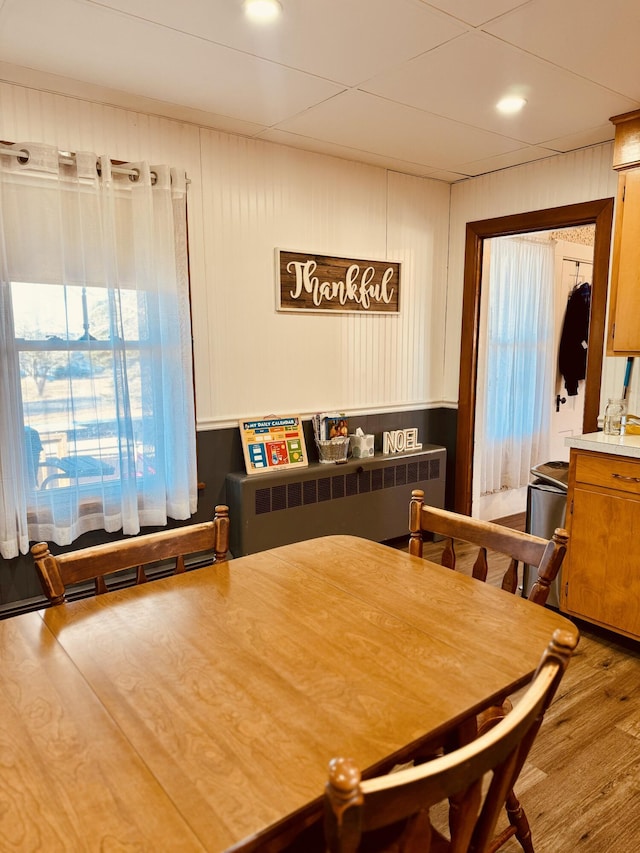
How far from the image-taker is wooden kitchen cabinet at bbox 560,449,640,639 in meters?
2.56

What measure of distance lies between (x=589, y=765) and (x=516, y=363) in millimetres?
3147

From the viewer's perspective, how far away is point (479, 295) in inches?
161

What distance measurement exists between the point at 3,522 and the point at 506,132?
3091 mm

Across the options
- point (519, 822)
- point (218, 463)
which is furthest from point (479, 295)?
point (519, 822)

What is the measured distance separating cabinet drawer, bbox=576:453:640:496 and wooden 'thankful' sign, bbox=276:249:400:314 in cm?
168

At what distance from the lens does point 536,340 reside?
4.72 m

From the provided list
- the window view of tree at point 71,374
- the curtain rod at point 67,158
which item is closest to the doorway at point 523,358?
the curtain rod at point 67,158

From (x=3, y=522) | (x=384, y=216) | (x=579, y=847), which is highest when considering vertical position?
(x=384, y=216)

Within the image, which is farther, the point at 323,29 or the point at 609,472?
the point at 609,472

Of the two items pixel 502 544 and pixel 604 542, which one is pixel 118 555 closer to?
pixel 502 544

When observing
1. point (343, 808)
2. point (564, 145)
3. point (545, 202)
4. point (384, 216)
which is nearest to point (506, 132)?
point (564, 145)

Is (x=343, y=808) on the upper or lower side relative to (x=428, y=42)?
lower

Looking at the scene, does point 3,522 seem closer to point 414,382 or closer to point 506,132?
point 414,382

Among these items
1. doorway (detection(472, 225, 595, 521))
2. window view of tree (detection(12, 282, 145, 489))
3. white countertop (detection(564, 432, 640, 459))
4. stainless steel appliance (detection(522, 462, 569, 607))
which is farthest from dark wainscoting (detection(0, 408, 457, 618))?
white countertop (detection(564, 432, 640, 459))
